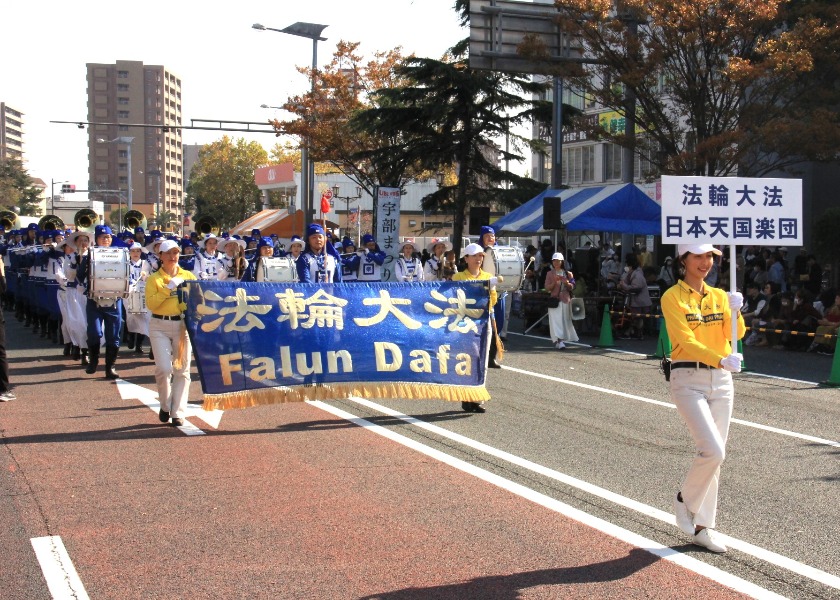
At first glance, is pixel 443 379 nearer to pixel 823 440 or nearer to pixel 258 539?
pixel 823 440

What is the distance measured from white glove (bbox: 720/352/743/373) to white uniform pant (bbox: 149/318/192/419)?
5.90m

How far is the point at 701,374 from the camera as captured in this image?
21.0ft

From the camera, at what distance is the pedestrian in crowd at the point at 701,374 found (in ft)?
20.6

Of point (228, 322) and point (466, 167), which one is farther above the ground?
point (466, 167)

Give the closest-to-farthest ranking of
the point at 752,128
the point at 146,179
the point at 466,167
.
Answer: the point at 752,128
the point at 466,167
the point at 146,179

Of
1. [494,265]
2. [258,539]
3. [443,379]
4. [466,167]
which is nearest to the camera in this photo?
[258,539]

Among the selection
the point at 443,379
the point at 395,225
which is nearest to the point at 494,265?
the point at 443,379

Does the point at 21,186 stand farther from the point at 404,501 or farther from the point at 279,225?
the point at 404,501

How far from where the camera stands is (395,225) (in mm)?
31672

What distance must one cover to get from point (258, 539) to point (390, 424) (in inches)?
167

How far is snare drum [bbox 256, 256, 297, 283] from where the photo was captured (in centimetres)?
1452

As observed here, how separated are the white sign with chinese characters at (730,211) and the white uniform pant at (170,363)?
16.1ft

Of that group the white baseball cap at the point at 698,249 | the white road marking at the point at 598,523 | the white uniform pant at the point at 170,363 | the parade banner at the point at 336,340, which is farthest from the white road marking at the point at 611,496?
the white uniform pant at the point at 170,363

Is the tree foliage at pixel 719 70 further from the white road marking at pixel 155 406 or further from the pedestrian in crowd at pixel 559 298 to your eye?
the white road marking at pixel 155 406
